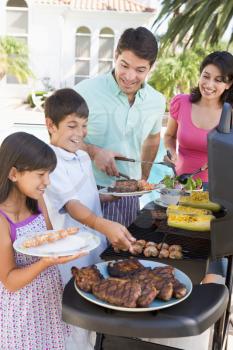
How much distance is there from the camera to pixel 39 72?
20.0 m

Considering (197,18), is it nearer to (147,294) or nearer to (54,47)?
(147,294)

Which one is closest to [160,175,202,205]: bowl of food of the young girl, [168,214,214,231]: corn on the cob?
[168,214,214,231]: corn on the cob

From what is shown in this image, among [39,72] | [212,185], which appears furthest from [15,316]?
[39,72]

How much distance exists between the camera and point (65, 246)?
143cm

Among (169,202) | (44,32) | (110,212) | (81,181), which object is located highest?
(81,181)

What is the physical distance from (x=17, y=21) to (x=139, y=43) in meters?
19.5

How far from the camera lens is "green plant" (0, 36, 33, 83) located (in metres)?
18.4

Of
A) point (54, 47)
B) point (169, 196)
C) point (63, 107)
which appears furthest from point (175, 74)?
point (63, 107)

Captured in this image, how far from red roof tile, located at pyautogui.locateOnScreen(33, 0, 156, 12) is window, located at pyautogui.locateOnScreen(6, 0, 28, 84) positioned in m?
1.29

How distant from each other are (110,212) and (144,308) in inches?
53.0

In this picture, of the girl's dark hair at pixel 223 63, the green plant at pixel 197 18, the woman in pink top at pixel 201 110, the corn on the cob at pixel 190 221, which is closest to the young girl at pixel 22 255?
the corn on the cob at pixel 190 221

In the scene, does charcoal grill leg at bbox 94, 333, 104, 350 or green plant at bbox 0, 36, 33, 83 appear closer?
charcoal grill leg at bbox 94, 333, 104, 350

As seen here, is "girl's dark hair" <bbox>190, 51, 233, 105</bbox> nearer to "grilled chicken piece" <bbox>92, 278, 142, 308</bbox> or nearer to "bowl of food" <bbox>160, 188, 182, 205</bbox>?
"bowl of food" <bbox>160, 188, 182, 205</bbox>

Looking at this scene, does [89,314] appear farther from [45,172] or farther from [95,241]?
[45,172]
